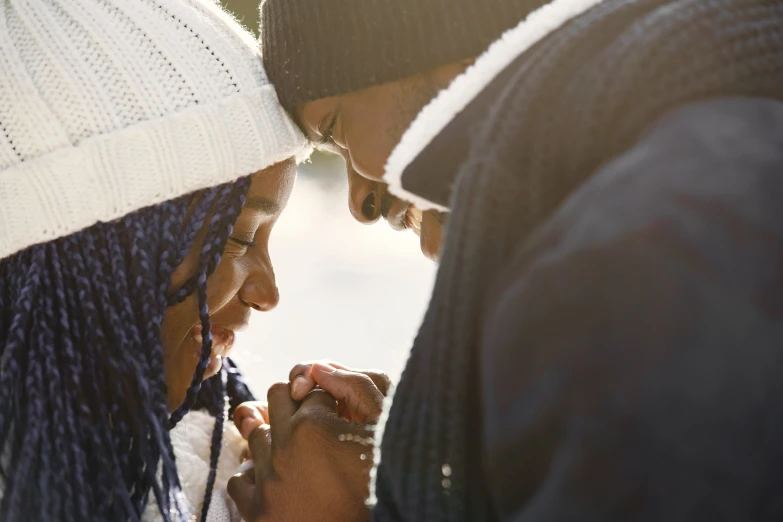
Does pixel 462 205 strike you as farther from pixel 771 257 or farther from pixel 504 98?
pixel 771 257

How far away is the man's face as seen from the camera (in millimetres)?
1220

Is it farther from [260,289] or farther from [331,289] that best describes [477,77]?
[331,289]

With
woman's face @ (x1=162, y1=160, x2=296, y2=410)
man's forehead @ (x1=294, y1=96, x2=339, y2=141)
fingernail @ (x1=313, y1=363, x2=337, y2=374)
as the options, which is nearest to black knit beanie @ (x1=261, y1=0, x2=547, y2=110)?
man's forehead @ (x1=294, y1=96, x2=339, y2=141)

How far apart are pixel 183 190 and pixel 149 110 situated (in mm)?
143

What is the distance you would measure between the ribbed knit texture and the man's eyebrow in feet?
2.18

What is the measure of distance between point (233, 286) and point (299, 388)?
23cm

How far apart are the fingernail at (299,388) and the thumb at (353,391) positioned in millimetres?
25

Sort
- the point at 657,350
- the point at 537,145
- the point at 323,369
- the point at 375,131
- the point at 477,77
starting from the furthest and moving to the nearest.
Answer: the point at 323,369
the point at 375,131
the point at 477,77
the point at 537,145
the point at 657,350

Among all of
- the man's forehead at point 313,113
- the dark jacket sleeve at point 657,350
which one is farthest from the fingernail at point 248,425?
the dark jacket sleeve at point 657,350

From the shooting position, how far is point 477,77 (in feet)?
3.00

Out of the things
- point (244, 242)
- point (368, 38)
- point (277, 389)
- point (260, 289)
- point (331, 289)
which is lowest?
point (331, 289)

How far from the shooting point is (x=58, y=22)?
4.25ft

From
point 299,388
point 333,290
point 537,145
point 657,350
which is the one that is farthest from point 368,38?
point 333,290

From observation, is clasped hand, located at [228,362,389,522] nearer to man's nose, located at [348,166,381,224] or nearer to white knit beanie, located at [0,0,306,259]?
man's nose, located at [348,166,381,224]
